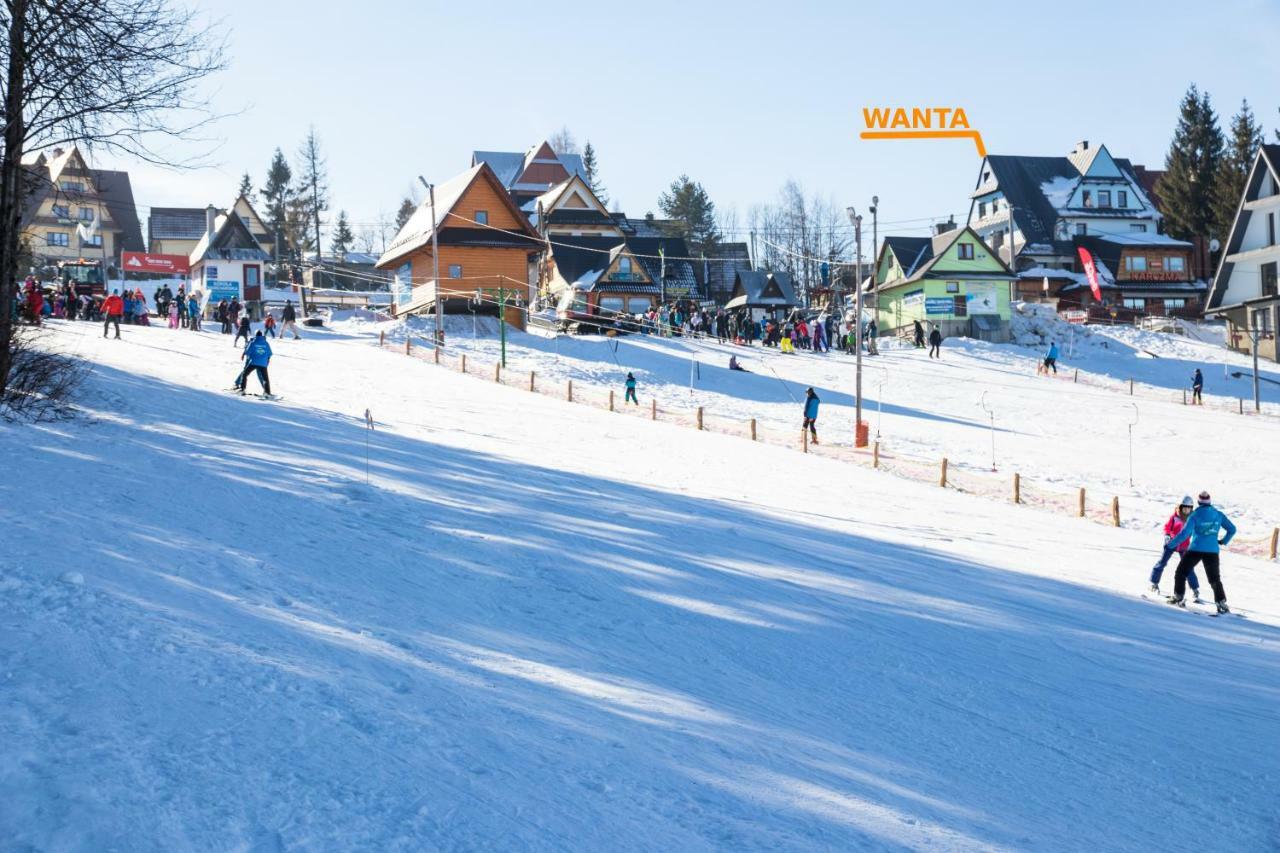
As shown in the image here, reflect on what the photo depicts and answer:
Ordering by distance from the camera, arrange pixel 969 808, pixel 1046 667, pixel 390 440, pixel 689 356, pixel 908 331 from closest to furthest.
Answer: pixel 969 808, pixel 1046 667, pixel 390 440, pixel 689 356, pixel 908 331

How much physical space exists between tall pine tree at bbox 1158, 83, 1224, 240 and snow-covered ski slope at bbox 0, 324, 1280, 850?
225 feet

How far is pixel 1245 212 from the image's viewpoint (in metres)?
59.3

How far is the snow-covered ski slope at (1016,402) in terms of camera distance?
27234mm

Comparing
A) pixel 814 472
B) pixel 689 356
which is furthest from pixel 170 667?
pixel 689 356

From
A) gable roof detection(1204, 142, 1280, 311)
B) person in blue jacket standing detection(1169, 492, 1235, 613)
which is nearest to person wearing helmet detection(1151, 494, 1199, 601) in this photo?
person in blue jacket standing detection(1169, 492, 1235, 613)

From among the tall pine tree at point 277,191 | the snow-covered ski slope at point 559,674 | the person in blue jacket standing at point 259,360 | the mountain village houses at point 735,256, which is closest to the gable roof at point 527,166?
the mountain village houses at point 735,256

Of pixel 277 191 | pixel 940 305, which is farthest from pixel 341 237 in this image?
pixel 940 305

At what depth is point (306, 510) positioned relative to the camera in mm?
12836

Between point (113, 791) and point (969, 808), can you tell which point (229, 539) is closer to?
point (113, 791)

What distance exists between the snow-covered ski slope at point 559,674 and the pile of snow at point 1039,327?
4314 centimetres

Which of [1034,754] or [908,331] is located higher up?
[908,331]

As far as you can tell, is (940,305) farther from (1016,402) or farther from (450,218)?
(450,218)

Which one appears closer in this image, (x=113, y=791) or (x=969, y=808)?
(x=113, y=791)

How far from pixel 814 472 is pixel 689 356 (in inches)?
920
